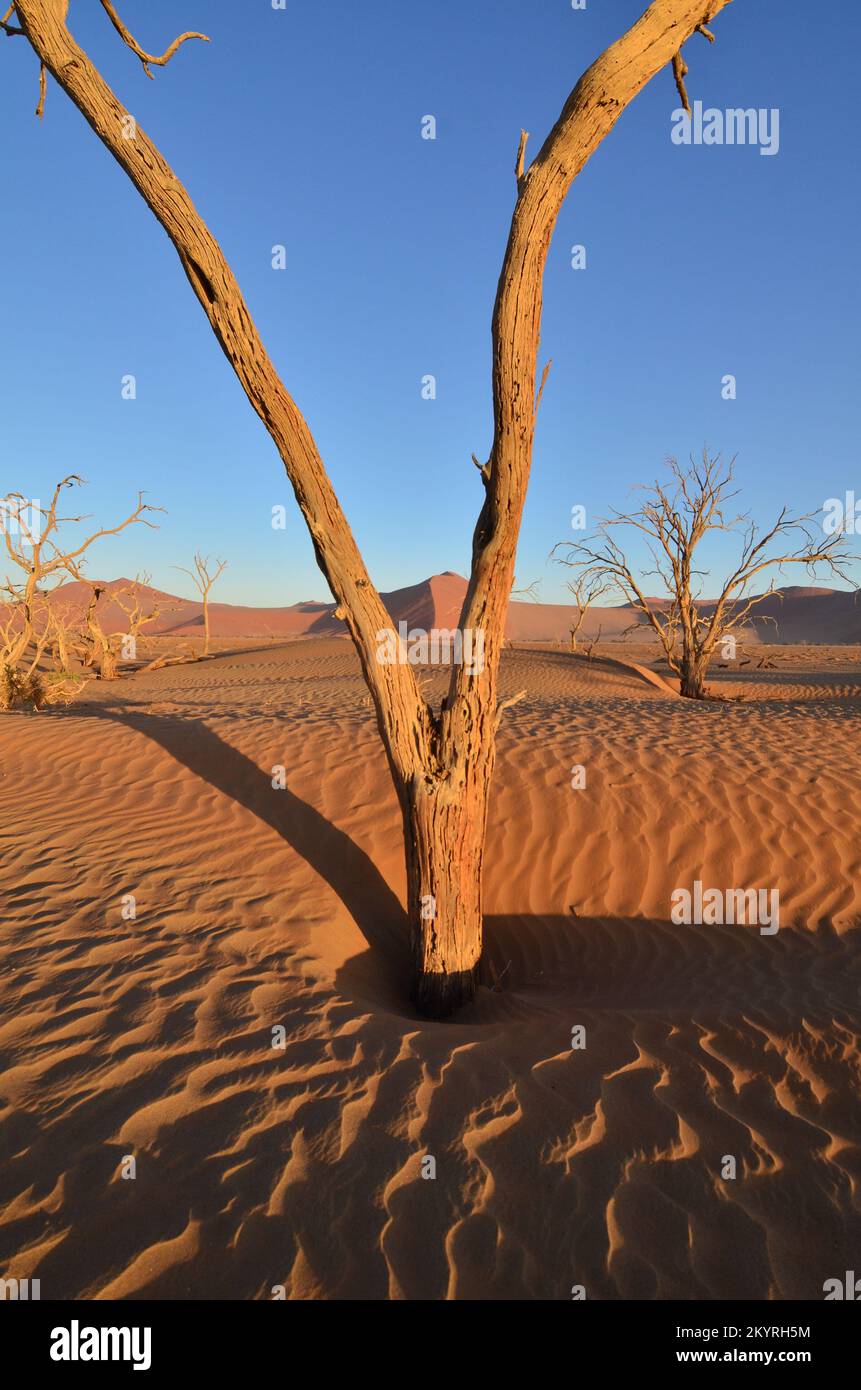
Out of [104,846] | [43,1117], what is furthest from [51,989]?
[104,846]

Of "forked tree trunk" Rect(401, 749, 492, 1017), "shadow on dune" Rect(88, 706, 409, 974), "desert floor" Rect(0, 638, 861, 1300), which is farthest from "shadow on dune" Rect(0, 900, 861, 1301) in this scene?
"shadow on dune" Rect(88, 706, 409, 974)

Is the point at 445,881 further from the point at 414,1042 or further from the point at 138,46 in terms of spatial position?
the point at 138,46

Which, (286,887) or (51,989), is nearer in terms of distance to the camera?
(51,989)

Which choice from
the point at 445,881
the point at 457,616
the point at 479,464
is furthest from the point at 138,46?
the point at 457,616

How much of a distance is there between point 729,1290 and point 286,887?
3241 millimetres

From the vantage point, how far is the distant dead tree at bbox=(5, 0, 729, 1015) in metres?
2.80

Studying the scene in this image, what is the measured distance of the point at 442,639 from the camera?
33.2 meters

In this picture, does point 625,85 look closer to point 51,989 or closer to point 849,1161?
point 849,1161

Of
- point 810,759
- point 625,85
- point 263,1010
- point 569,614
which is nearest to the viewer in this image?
point 625,85

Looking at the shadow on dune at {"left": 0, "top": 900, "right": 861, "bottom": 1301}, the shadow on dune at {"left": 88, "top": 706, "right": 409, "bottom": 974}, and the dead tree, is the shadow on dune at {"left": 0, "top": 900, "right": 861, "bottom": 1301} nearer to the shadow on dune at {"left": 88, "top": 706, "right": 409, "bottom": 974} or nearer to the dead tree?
the shadow on dune at {"left": 88, "top": 706, "right": 409, "bottom": 974}

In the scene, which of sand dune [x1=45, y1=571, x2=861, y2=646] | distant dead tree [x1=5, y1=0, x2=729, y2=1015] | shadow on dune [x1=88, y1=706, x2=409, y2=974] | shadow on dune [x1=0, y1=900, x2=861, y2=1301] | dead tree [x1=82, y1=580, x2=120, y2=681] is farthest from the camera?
sand dune [x1=45, y1=571, x2=861, y2=646]

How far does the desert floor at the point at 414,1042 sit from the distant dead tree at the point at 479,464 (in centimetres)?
73

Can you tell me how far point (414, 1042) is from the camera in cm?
292

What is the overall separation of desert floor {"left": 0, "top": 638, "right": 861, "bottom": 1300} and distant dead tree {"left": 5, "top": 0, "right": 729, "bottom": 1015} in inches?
28.7
